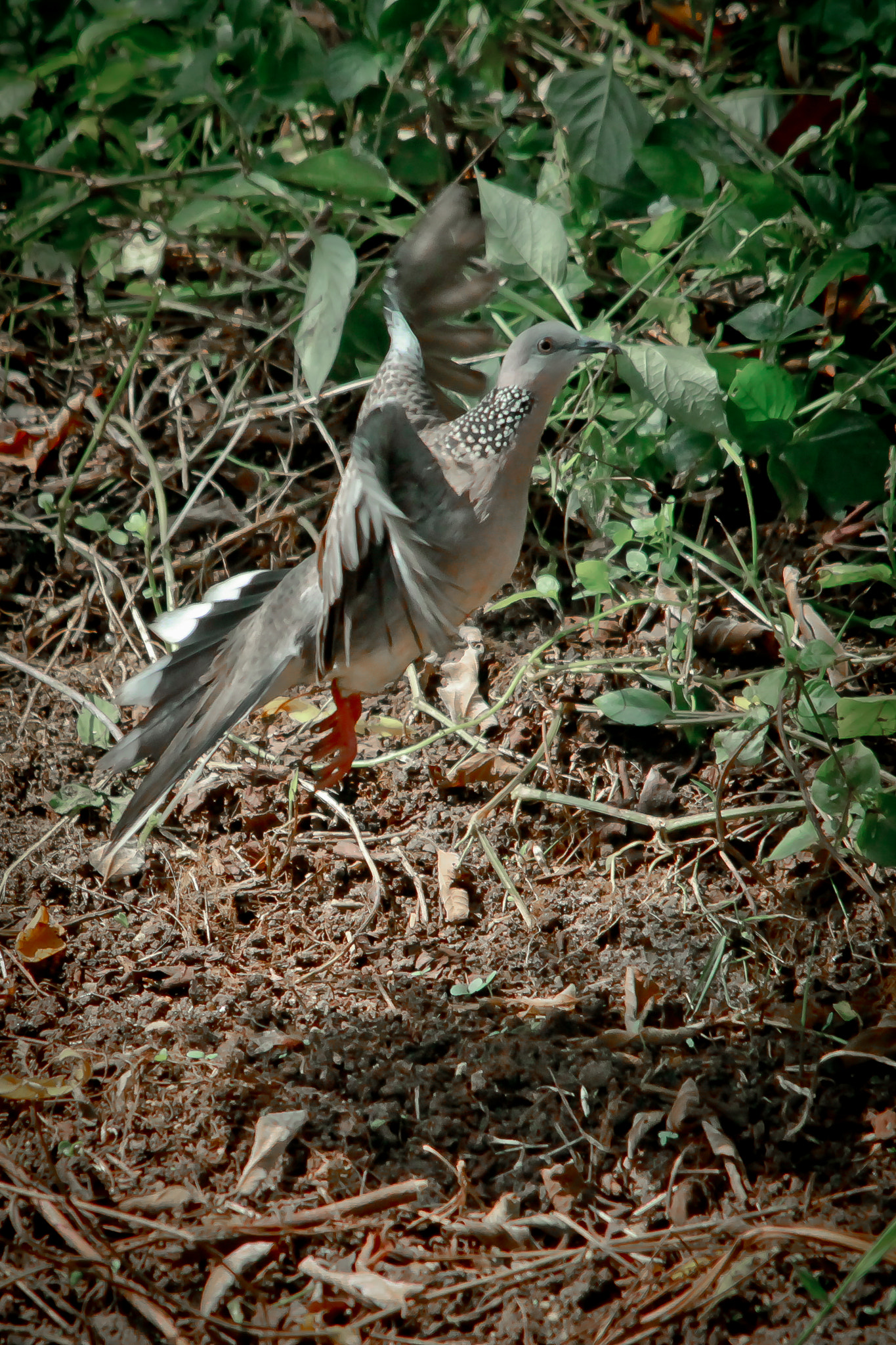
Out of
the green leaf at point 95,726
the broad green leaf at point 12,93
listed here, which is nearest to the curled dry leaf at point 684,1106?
the green leaf at point 95,726

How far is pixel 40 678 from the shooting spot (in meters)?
3.28

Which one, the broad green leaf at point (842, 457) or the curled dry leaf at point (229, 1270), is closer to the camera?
the curled dry leaf at point (229, 1270)

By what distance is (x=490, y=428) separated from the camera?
2527 millimetres

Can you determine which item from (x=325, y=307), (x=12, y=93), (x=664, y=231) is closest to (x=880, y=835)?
(x=325, y=307)

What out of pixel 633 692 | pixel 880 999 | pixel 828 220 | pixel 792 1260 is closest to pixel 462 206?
pixel 828 220

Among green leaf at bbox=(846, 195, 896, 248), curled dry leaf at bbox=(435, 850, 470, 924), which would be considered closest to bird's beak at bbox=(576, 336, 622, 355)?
green leaf at bbox=(846, 195, 896, 248)

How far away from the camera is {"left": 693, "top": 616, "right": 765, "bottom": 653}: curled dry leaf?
309 centimetres

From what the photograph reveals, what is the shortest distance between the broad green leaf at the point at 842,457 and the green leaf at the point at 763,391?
0.15 meters

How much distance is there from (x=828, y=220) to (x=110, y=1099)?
9.22ft

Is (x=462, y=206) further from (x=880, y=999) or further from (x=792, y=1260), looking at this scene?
(x=792, y=1260)

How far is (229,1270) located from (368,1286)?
0.24 m

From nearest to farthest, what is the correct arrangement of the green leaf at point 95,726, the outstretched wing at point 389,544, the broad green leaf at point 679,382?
the outstretched wing at point 389,544 < the broad green leaf at point 679,382 < the green leaf at point 95,726

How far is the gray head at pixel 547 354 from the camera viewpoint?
8.38ft

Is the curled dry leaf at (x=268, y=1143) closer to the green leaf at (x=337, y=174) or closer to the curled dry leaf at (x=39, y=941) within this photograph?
the curled dry leaf at (x=39, y=941)
